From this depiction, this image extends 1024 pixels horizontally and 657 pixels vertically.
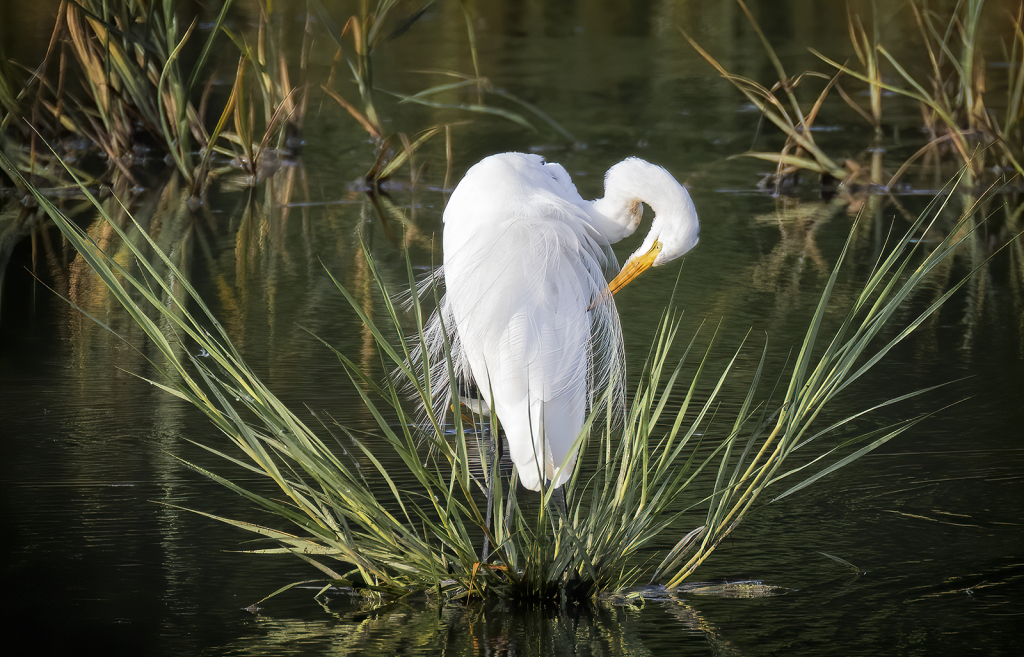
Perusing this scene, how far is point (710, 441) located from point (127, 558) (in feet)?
4.65

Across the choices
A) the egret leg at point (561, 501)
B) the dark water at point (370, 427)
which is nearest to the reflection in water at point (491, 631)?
the dark water at point (370, 427)

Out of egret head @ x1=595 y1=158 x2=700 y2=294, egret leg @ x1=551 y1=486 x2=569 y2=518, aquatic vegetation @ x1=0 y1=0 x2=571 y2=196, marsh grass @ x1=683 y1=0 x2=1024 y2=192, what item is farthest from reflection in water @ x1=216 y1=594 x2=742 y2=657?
marsh grass @ x1=683 y1=0 x2=1024 y2=192

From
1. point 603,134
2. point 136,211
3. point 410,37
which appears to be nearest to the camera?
point 136,211

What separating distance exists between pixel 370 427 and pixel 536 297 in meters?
0.87

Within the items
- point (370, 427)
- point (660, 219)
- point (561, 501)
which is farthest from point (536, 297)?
point (370, 427)

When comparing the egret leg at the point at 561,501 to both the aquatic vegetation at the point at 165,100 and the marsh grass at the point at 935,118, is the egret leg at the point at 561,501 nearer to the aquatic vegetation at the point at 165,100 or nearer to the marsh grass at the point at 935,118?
the aquatic vegetation at the point at 165,100

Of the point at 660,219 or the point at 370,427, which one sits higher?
the point at 660,219

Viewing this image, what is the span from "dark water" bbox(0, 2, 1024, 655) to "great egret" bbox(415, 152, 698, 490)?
1.25 ft

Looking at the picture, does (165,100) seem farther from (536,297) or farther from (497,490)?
(497,490)

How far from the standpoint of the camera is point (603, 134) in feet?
23.5

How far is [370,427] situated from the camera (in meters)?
3.11

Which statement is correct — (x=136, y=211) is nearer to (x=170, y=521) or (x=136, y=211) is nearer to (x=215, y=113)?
(x=215, y=113)

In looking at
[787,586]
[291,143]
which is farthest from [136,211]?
[787,586]

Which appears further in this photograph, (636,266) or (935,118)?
(935,118)
